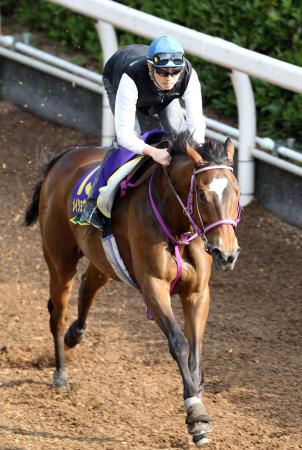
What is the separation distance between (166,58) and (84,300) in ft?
6.95

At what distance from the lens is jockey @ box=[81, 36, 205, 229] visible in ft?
19.6

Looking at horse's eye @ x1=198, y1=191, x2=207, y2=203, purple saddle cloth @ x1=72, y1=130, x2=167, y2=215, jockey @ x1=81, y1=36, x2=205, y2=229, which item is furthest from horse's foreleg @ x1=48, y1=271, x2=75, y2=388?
horse's eye @ x1=198, y1=191, x2=207, y2=203

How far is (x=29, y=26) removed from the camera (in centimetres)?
1187

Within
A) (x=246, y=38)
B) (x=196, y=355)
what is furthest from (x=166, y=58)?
(x=246, y=38)

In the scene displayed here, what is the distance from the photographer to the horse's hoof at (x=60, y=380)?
7039 millimetres

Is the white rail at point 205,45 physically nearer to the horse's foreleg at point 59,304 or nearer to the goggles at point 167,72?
the goggles at point 167,72

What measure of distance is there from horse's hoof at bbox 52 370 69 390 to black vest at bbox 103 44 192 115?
5.98 feet

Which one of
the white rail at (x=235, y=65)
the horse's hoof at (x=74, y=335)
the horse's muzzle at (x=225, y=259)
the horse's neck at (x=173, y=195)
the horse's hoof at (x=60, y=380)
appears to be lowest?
the horse's hoof at (x=74, y=335)

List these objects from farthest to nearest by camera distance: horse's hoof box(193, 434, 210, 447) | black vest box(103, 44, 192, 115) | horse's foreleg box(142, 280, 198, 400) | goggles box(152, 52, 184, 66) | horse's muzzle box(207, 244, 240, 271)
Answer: black vest box(103, 44, 192, 115), goggles box(152, 52, 184, 66), horse's foreleg box(142, 280, 198, 400), horse's hoof box(193, 434, 210, 447), horse's muzzle box(207, 244, 240, 271)

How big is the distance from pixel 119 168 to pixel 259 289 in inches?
83.8

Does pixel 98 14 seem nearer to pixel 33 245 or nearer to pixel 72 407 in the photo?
pixel 33 245

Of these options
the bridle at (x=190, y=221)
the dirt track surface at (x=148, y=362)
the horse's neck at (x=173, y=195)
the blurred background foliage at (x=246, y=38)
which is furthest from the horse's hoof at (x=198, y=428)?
the blurred background foliage at (x=246, y=38)

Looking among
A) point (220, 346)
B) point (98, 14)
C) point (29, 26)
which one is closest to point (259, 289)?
point (220, 346)

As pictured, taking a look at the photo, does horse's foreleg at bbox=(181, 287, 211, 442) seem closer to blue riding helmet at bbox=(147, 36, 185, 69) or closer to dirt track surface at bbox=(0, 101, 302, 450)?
dirt track surface at bbox=(0, 101, 302, 450)
